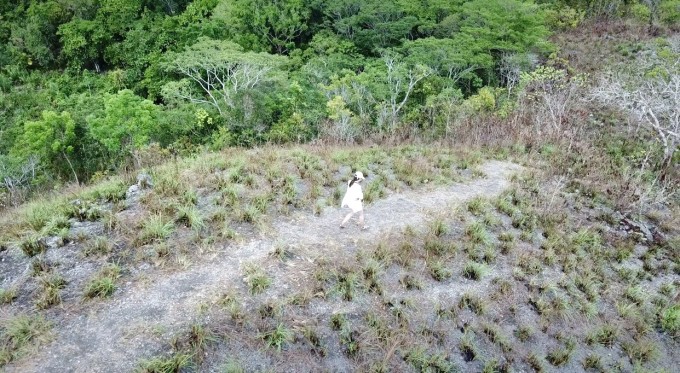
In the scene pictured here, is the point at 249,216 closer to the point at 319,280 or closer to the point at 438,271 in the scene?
the point at 319,280

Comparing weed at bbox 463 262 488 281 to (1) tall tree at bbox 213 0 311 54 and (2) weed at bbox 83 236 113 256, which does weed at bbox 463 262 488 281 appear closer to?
(2) weed at bbox 83 236 113 256

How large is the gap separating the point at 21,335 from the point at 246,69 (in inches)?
621

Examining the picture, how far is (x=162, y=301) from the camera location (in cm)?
585

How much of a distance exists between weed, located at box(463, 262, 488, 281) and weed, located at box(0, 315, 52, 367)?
5.82 metres

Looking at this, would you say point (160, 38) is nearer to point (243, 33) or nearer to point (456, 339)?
point (243, 33)

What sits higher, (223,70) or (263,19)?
(263,19)

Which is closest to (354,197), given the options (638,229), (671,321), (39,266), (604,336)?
(604,336)

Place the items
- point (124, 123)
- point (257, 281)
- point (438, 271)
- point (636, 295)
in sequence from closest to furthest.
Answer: point (257, 281), point (438, 271), point (636, 295), point (124, 123)

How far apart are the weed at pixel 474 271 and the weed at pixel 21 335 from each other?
5.82m

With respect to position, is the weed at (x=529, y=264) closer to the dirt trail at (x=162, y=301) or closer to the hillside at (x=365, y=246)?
the hillside at (x=365, y=246)

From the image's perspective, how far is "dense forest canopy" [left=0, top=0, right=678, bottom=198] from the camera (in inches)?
728

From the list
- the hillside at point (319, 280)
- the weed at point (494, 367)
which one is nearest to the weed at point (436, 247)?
the hillside at point (319, 280)

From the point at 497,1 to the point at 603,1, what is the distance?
13.2 m

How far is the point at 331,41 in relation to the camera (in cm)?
2370
